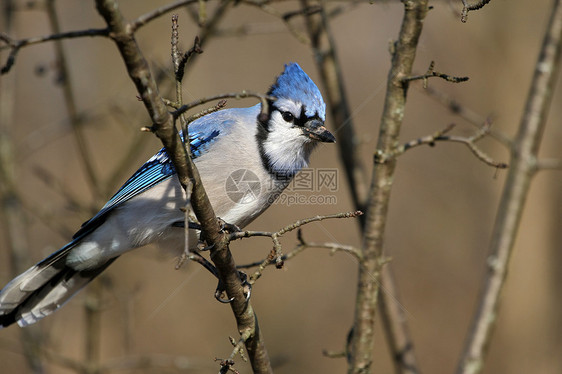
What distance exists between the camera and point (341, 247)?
2420mm

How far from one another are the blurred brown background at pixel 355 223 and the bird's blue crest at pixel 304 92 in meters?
2.56

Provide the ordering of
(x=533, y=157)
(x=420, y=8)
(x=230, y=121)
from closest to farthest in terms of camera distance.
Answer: (x=420, y=8) → (x=533, y=157) → (x=230, y=121)

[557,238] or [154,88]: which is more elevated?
[557,238]

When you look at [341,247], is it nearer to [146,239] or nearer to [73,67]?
[146,239]

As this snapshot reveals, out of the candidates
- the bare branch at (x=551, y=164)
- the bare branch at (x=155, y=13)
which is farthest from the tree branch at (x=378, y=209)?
the bare branch at (x=155, y=13)

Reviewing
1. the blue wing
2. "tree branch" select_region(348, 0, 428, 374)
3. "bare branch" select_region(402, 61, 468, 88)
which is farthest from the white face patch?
"bare branch" select_region(402, 61, 468, 88)

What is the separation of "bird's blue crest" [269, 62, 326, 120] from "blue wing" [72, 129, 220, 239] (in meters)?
0.49

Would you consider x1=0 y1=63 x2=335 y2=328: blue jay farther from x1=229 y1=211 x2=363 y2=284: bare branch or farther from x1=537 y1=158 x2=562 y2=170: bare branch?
x1=537 y1=158 x2=562 y2=170: bare branch

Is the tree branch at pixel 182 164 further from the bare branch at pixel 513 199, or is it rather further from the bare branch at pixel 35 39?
the bare branch at pixel 513 199

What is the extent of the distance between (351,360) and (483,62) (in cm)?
473

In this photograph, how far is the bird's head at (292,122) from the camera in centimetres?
302

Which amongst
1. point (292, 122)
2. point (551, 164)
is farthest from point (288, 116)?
point (551, 164)

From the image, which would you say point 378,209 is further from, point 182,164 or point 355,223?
point 355,223

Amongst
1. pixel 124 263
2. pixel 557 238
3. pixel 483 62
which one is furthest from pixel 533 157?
pixel 124 263
